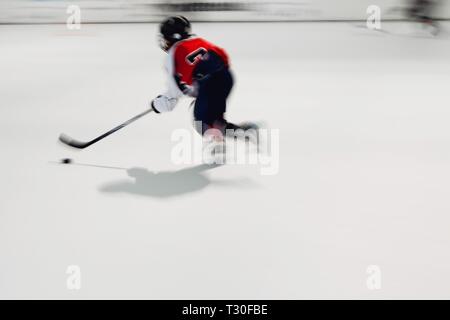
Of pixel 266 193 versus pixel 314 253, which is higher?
pixel 266 193

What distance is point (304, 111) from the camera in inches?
147

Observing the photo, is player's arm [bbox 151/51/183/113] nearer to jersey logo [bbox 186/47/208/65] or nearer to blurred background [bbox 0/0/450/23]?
jersey logo [bbox 186/47/208/65]

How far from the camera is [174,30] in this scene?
245 cm

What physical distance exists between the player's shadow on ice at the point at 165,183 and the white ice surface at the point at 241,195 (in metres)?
0.01

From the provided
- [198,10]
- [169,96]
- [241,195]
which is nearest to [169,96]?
[169,96]

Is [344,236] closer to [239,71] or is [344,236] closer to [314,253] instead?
[314,253]

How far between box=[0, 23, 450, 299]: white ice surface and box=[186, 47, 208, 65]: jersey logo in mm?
667

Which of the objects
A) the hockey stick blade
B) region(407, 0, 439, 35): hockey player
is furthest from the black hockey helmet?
region(407, 0, 439, 35): hockey player

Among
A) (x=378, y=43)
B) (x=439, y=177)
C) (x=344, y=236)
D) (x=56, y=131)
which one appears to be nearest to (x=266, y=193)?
(x=344, y=236)

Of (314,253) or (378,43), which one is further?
(378,43)

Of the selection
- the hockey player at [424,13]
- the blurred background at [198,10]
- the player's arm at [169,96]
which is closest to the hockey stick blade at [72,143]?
the player's arm at [169,96]

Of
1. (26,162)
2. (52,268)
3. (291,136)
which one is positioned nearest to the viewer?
(52,268)

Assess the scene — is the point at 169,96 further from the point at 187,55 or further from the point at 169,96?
the point at 187,55

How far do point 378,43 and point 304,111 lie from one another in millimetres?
2708
